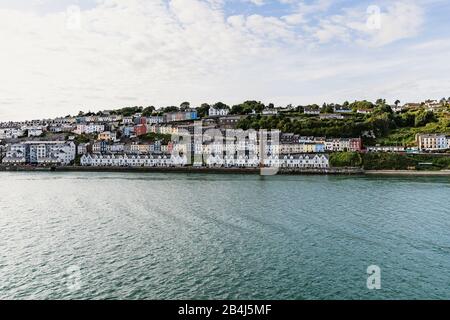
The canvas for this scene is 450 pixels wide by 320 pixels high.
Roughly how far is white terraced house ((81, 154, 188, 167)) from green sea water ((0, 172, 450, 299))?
15683 millimetres

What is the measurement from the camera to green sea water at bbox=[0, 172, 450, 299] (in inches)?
224

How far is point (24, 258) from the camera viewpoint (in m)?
7.19

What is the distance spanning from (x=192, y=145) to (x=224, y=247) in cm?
2499

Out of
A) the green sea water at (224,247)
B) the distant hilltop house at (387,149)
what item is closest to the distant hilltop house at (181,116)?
the distant hilltop house at (387,149)

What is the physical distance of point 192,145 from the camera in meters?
32.3

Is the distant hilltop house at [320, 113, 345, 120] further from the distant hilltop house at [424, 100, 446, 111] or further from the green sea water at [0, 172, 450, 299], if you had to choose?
the green sea water at [0, 172, 450, 299]

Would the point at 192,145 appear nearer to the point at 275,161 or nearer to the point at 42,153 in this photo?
the point at 275,161

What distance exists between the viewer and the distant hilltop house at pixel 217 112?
1849 inches

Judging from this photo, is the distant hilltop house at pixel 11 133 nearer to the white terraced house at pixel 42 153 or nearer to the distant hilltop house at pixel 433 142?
the white terraced house at pixel 42 153

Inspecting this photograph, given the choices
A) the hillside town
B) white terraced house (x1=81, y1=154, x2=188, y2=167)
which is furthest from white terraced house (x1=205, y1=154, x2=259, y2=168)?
white terraced house (x1=81, y1=154, x2=188, y2=167)

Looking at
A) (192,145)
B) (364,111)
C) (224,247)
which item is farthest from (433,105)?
(224,247)

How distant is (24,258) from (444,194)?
14997 mm
